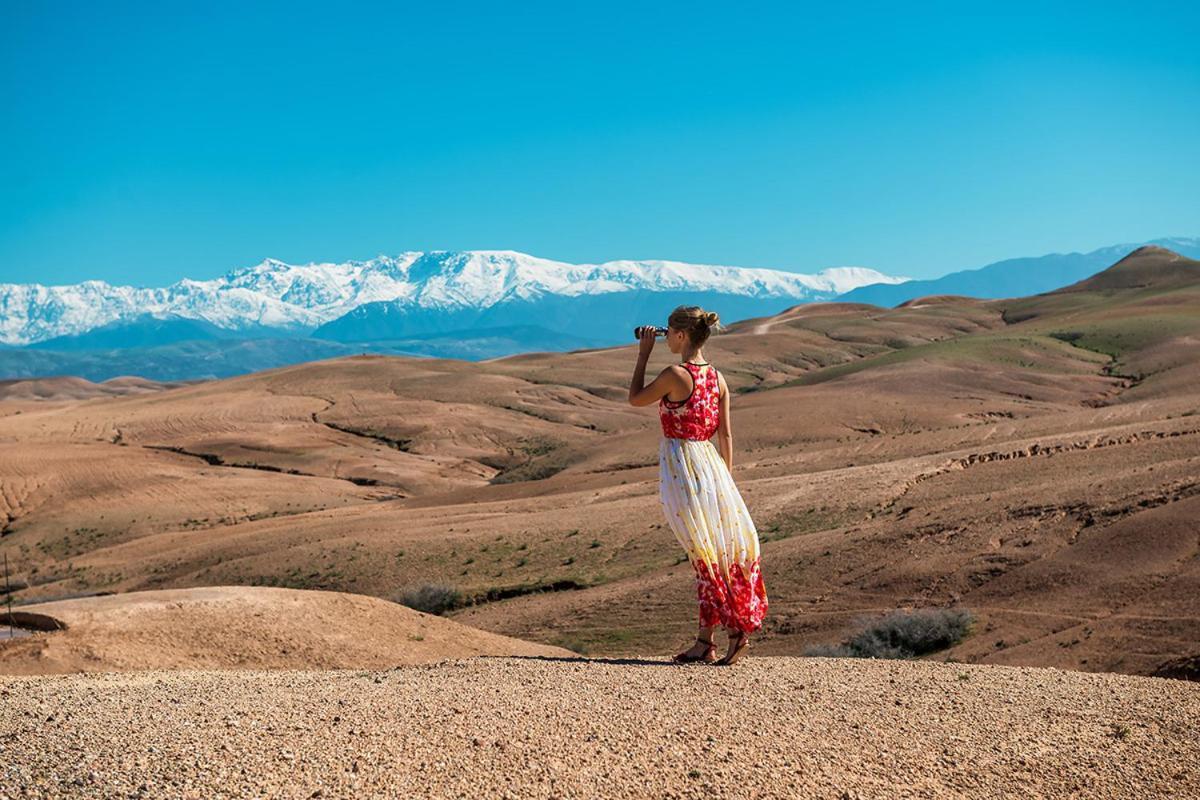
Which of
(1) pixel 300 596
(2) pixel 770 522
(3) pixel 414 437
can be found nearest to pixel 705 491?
(1) pixel 300 596

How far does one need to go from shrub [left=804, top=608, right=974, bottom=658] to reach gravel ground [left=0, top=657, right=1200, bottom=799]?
258 inches

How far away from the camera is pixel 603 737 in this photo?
7.38 metres

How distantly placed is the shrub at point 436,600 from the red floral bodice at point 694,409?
51.5ft

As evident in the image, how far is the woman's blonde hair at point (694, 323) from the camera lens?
10133mm

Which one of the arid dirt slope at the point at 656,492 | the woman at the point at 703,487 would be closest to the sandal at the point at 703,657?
the woman at the point at 703,487

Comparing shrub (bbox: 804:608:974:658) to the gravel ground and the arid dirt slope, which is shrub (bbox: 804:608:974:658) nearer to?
the arid dirt slope

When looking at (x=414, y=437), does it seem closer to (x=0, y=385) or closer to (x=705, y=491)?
(x=705, y=491)

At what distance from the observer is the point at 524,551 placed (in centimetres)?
2844

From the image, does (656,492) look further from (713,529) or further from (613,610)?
(713,529)

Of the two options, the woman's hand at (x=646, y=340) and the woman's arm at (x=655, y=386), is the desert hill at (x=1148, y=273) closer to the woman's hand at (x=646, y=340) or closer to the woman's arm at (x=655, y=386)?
the woman's hand at (x=646, y=340)

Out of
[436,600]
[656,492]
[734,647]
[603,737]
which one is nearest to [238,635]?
[734,647]

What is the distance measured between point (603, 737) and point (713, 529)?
3037 millimetres

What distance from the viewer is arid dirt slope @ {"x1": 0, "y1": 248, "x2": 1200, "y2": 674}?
734 inches

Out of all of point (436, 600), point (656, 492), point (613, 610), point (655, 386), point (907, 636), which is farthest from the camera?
point (656, 492)
